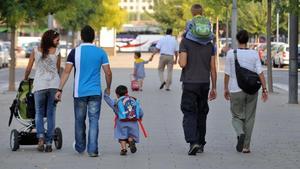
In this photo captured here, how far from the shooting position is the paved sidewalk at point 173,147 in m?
10.5

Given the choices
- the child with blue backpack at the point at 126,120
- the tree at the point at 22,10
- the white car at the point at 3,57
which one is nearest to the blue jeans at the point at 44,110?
the child with blue backpack at the point at 126,120

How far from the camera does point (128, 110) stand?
37.0 ft

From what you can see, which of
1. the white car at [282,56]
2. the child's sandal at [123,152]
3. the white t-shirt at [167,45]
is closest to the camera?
the child's sandal at [123,152]

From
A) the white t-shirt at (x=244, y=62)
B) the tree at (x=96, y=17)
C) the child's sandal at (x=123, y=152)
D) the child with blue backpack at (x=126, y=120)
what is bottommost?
the child's sandal at (x=123, y=152)

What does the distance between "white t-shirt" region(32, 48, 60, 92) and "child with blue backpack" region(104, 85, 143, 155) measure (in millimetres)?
899

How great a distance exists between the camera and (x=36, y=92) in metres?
11.4

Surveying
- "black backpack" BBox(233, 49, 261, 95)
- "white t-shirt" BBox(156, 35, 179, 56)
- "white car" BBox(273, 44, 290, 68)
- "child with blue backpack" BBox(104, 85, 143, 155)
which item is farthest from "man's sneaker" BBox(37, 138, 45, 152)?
"white car" BBox(273, 44, 290, 68)

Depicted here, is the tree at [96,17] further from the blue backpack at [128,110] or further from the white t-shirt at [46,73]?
the blue backpack at [128,110]

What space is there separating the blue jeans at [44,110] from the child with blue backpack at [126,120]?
0.88 m

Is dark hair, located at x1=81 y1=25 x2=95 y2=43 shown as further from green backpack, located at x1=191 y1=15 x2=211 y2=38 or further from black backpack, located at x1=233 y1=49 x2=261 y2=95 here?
black backpack, located at x1=233 y1=49 x2=261 y2=95

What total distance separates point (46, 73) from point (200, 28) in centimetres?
223

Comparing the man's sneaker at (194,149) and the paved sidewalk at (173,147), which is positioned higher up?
the man's sneaker at (194,149)

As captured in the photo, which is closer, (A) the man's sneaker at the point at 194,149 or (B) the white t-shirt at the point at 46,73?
(A) the man's sneaker at the point at 194,149

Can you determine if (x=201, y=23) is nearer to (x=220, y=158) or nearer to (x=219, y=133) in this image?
(x=220, y=158)
